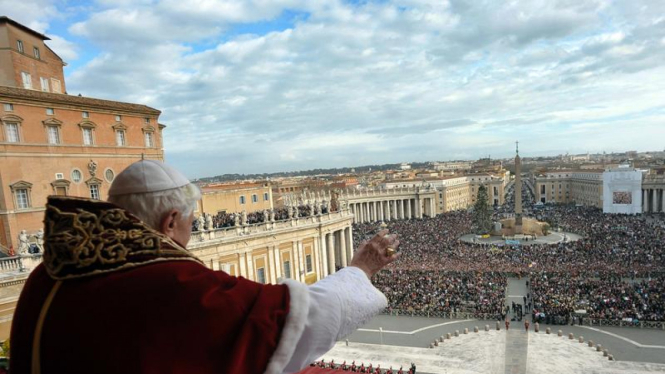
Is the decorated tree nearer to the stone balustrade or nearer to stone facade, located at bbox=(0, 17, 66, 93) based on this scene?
stone facade, located at bbox=(0, 17, 66, 93)

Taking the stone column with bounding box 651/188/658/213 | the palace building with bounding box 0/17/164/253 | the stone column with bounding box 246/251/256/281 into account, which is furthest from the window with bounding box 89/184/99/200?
the stone column with bounding box 651/188/658/213

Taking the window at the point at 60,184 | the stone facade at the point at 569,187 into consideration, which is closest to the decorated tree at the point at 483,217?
the stone facade at the point at 569,187

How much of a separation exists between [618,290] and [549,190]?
82173 millimetres

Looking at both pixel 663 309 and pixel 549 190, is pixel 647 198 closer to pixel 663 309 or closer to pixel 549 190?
pixel 549 190

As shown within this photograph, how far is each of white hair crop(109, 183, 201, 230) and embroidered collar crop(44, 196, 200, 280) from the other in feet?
0.58

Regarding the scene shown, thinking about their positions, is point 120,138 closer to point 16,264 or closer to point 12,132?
point 12,132

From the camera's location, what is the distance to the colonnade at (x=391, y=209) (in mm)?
76125

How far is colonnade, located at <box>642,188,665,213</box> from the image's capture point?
221 feet

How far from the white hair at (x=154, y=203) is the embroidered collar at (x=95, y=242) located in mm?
177

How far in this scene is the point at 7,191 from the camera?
18172 millimetres

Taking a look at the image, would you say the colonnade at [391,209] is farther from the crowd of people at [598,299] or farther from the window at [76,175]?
the window at [76,175]

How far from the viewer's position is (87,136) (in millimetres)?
21422

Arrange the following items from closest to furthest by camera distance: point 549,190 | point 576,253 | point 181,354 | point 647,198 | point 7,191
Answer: point 181,354 → point 7,191 → point 576,253 → point 647,198 → point 549,190

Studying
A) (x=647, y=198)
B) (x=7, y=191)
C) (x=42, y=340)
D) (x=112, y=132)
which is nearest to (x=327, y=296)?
(x=42, y=340)
